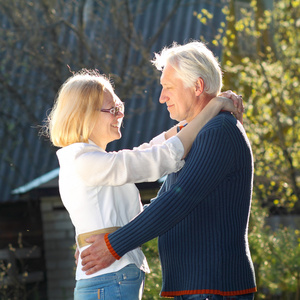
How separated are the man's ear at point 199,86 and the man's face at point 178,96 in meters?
0.02

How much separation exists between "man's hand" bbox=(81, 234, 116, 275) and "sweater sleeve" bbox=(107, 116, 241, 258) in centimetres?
5

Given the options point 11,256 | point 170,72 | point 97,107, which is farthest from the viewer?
point 11,256

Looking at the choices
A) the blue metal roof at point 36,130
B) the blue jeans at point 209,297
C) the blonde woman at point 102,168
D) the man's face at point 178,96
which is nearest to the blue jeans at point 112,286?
the blonde woman at point 102,168

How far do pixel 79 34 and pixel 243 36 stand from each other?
3.25 meters

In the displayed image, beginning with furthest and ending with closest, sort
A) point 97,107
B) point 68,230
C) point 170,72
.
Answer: point 68,230
point 170,72
point 97,107

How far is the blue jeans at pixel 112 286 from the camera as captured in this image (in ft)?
9.42

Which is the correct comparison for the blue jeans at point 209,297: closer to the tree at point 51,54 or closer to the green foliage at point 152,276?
the green foliage at point 152,276

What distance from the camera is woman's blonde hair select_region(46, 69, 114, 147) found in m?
3.02

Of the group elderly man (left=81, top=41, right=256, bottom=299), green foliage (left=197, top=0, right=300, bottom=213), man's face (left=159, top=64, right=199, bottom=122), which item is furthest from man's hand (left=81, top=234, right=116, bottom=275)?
green foliage (left=197, top=0, right=300, bottom=213)

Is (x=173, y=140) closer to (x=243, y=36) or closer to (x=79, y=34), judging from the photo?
(x=79, y=34)

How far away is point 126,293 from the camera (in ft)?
9.52

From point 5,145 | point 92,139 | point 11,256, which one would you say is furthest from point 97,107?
point 5,145

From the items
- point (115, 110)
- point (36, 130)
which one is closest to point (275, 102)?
point (36, 130)

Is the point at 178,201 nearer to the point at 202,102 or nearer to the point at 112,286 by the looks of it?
the point at 112,286
